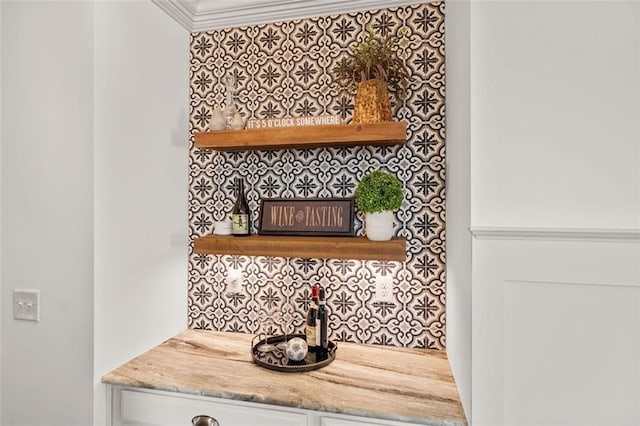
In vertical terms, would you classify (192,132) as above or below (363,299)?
above

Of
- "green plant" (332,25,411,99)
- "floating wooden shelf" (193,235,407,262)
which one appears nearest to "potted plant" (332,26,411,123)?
"green plant" (332,25,411,99)

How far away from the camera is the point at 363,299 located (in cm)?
180

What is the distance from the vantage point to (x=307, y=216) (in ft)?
5.85

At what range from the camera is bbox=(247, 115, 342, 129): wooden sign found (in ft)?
5.55
